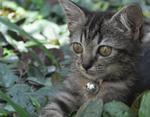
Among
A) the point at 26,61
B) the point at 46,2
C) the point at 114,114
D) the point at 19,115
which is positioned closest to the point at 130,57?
the point at 114,114

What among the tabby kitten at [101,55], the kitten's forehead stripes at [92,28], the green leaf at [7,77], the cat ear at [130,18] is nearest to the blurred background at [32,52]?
the green leaf at [7,77]

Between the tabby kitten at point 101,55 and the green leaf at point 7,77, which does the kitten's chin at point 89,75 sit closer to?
the tabby kitten at point 101,55

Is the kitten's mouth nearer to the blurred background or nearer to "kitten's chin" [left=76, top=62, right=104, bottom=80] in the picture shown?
"kitten's chin" [left=76, top=62, right=104, bottom=80]

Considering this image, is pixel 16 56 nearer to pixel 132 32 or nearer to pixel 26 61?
pixel 26 61

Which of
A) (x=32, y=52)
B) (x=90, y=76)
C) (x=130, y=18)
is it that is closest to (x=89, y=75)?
(x=90, y=76)

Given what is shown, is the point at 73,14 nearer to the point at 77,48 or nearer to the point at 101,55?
the point at 77,48

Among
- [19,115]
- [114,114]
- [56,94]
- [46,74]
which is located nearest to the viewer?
[114,114]
